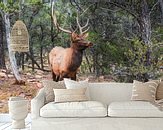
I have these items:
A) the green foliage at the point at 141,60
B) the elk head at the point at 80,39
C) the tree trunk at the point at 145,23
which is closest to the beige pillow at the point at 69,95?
the elk head at the point at 80,39

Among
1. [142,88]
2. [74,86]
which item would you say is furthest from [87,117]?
[142,88]

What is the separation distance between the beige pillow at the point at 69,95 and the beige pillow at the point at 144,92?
738 mm

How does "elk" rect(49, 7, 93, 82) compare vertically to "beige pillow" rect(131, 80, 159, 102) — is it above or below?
above

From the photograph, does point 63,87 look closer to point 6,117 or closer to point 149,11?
point 6,117

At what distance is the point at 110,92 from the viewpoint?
15.3 ft

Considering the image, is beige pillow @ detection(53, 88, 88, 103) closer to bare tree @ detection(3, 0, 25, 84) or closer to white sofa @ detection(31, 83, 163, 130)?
white sofa @ detection(31, 83, 163, 130)

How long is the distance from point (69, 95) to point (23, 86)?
3.94ft

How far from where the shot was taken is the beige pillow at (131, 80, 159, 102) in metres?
4.34

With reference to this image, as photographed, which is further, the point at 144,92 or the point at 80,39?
the point at 80,39

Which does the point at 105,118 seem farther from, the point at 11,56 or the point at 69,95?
the point at 11,56

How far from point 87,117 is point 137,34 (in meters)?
1.75

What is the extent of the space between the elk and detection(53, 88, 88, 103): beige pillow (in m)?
0.75

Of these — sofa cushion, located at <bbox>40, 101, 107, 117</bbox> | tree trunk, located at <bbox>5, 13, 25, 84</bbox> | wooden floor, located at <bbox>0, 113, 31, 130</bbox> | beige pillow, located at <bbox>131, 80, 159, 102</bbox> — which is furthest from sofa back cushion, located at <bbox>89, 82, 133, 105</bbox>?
tree trunk, located at <bbox>5, 13, 25, 84</bbox>

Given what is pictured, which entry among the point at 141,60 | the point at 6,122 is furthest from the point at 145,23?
the point at 6,122
